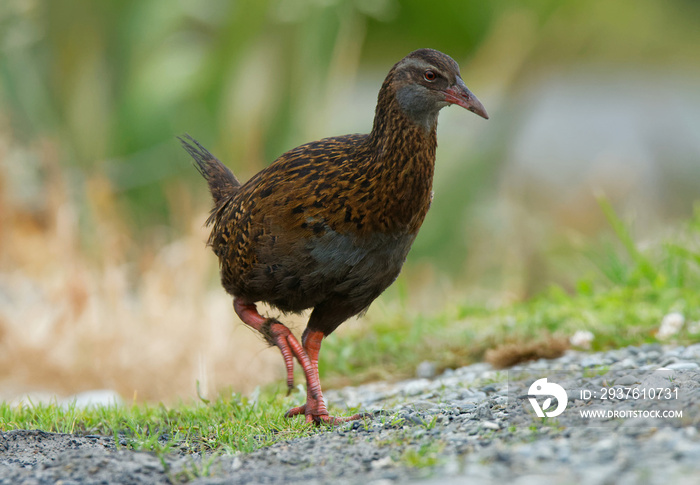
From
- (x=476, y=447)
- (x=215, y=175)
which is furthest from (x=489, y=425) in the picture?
(x=215, y=175)

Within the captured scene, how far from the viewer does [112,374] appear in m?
6.90

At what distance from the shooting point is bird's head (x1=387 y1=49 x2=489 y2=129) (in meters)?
4.17

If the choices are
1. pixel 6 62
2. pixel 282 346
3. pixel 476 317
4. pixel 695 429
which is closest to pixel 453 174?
pixel 476 317

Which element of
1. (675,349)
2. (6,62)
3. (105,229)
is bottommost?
(675,349)

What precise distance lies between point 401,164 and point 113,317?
4061 millimetres

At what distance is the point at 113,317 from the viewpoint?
736 centimetres

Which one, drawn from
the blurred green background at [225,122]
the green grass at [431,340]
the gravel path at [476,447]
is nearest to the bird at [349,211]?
the green grass at [431,340]

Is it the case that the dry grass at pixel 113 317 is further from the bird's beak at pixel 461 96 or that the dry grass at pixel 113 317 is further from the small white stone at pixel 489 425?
the small white stone at pixel 489 425

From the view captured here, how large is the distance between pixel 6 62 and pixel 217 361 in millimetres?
5564

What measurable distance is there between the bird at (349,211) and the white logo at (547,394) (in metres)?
0.83

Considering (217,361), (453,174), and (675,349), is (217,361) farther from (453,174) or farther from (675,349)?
(453,174)

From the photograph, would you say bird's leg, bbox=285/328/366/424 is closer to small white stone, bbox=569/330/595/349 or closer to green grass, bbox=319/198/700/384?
green grass, bbox=319/198/700/384

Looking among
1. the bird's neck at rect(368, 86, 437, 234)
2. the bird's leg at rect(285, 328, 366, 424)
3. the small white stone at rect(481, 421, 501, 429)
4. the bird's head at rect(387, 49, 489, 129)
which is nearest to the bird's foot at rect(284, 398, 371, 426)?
→ the bird's leg at rect(285, 328, 366, 424)

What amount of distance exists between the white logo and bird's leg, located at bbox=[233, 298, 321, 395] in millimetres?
1057
